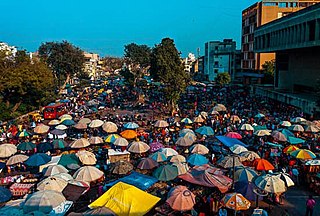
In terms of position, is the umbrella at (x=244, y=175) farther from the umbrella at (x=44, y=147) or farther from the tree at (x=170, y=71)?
the tree at (x=170, y=71)

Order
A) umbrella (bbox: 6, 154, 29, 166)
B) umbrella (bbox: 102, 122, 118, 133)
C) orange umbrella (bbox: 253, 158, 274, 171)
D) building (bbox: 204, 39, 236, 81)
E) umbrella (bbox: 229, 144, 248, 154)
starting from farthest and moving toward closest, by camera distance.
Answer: building (bbox: 204, 39, 236, 81) → umbrella (bbox: 102, 122, 118, 133) → umbrella (bbox: 229, 144, 248, 154) → umbrella (bbox: 6, 154, 29, 166) → orange umbrella (bbox: 253, 158, 274, 171)

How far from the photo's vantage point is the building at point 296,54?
114 ft

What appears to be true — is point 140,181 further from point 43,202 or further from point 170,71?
point 170,71

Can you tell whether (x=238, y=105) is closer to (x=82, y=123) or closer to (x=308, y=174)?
(x=82, y=123)

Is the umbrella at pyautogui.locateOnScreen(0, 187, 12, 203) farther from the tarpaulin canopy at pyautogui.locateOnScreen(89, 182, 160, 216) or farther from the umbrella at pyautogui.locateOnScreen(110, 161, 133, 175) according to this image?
the umbrella at pyautogui.locateOnScreen(110, 161, 133, 175)

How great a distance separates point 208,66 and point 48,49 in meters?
45.9

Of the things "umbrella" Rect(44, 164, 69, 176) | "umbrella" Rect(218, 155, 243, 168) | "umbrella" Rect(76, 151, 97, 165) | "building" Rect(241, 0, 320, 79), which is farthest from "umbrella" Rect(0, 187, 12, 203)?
"building" Rect(241, 0, 320, 79)

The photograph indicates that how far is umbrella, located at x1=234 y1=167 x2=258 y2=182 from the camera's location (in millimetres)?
12195

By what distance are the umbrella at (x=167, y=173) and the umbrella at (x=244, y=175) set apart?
230 centimetres

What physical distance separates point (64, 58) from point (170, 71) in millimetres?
29469

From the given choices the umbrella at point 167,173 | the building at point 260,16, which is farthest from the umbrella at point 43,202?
the building at point 260,16

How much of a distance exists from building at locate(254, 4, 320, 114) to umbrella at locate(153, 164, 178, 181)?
22034mm

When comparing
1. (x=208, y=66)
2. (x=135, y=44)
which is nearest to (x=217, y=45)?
(x=208, y=66)

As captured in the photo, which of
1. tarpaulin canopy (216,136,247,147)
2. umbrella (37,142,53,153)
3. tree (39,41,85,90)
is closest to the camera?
tarpaulin canopy (216,136,247,147)
